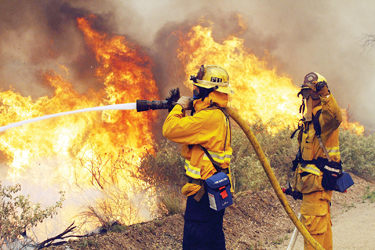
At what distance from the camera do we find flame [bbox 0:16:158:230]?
7.04 metres

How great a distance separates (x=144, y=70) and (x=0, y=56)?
4.43 meters

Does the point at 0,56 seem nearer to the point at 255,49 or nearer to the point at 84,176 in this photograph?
→ the point at 84,176

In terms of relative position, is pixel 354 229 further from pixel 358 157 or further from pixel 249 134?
pixel 358 157

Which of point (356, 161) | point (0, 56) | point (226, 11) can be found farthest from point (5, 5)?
point (356, 161)

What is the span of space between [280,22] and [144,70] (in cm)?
873

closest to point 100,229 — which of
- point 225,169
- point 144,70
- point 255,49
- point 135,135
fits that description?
point 225,169

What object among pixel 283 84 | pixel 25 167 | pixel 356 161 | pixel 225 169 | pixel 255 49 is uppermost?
pixel 255 49

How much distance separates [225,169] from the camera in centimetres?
292

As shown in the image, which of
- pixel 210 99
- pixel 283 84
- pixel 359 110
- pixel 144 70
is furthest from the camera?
pixel 359 110

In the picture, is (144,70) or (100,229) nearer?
(100,229)

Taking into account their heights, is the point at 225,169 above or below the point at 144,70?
below

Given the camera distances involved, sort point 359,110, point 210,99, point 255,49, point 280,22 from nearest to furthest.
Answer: point 210,99 < point 255,49 < point 280,22 < point 359,110

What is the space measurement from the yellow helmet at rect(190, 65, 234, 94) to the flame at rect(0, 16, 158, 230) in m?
3.86

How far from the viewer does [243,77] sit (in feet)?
40.1
